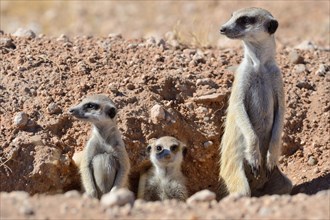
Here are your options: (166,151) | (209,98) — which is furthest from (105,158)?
(209,98)

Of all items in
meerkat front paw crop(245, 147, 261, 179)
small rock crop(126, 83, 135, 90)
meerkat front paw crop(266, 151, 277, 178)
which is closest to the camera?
meerkat front paw crop(245, 147, 261, 179)

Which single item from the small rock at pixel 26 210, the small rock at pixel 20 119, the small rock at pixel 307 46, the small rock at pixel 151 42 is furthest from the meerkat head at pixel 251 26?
the small rock at pixel 26 210

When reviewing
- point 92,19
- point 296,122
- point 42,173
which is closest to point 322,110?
point 296,122

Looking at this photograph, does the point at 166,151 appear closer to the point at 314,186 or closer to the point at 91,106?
the point at 91,106

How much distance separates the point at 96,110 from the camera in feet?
19.8

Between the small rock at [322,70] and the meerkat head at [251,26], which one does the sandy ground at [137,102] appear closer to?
the small rock at [322,70]

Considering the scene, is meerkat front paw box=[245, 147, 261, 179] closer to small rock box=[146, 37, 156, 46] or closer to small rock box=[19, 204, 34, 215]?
small rock box=[146, 37, 156, 46]

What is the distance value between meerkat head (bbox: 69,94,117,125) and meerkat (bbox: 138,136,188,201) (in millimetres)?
406

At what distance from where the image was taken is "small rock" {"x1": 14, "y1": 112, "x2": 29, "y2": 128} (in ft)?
20.7

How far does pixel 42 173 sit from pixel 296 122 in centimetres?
209

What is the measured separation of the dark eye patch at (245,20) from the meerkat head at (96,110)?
1.06m

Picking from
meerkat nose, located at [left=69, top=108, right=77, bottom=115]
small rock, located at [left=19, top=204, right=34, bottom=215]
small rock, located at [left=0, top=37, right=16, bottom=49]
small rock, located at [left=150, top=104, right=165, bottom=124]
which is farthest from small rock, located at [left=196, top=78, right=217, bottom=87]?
small rock, located at [left=19, top=204, right=34, bottom=215]

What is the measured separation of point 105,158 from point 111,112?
1.09 feet

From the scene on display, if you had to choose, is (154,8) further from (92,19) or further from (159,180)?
(159,180)
